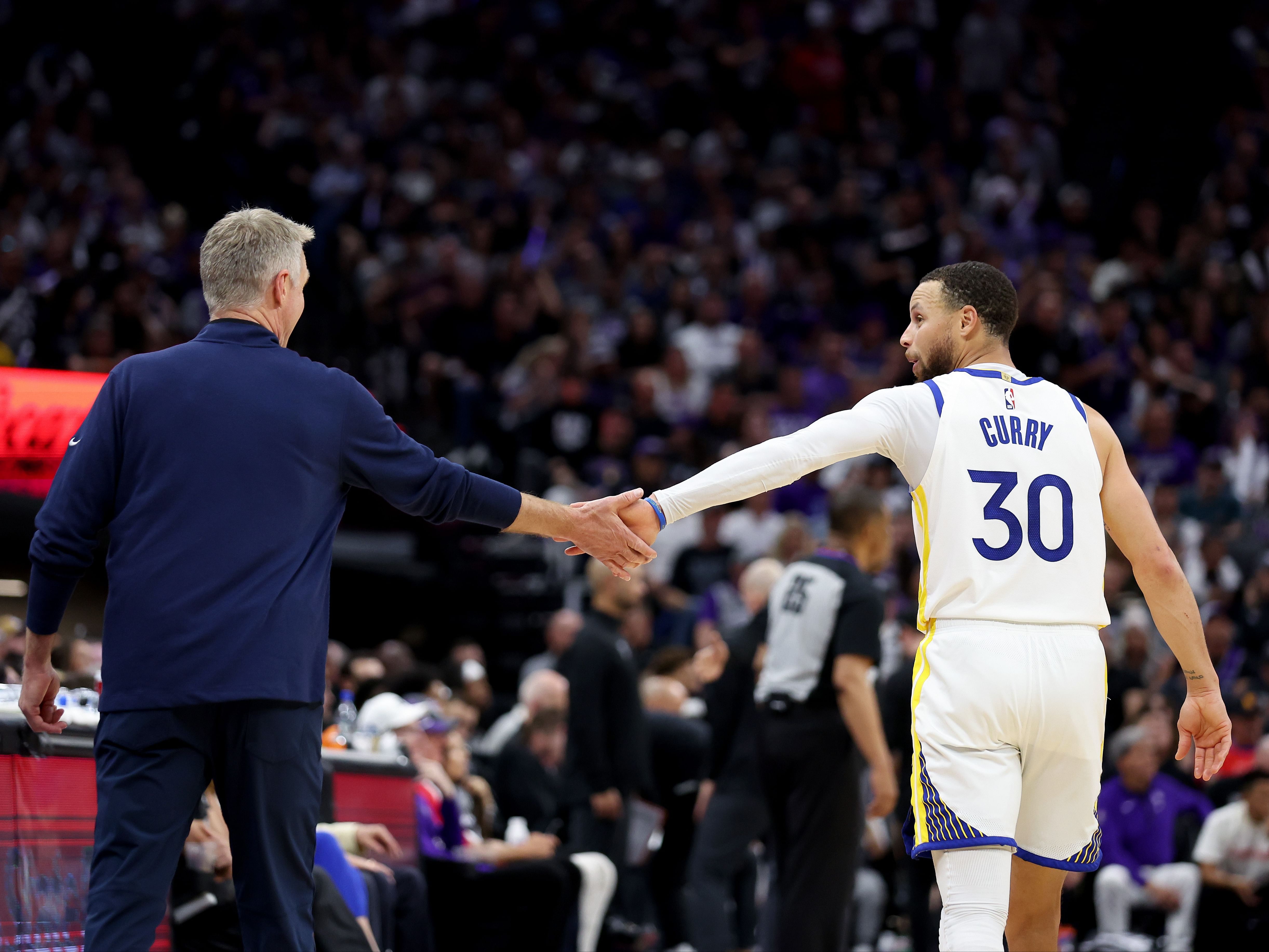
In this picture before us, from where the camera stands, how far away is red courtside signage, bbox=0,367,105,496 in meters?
6.26

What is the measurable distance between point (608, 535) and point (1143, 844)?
6.73 m

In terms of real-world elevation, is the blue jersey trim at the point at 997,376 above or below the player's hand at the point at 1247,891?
above

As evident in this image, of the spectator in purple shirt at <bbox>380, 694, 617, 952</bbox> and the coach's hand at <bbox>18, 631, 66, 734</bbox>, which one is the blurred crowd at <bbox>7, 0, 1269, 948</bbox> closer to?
the spectator in purple shirt at <bbox>380, 694, 617, 952</bbox>

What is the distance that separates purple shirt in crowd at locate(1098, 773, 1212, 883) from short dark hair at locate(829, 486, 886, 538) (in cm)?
436

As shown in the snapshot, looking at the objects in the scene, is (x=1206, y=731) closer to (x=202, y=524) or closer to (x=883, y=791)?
(x=883, y=791)

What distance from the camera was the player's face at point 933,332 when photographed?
14.2 feet

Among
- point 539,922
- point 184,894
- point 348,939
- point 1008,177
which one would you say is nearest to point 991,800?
point 348,939

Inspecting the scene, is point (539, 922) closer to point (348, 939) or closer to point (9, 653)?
point (348, 939)

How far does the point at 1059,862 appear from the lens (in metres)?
3.97

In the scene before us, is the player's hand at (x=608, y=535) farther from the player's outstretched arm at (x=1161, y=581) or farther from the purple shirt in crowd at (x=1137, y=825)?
the purple shirt in crowd at (x=1137, y=825)

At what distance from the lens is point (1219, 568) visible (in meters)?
12.3

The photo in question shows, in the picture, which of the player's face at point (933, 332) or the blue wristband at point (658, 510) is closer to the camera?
the player's face at point (933, 332)

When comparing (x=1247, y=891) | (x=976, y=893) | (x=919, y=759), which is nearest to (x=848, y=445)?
(x=919, y=759)

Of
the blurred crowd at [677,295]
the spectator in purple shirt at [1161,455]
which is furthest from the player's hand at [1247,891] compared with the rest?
the spectator in purple shirt at [1161,455]
